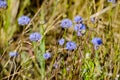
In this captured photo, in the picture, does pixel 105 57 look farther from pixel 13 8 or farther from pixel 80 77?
pixel 13 8

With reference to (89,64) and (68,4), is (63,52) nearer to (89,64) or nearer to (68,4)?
(89,64)

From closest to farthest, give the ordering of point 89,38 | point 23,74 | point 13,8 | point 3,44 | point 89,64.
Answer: point 89,64 < point 89,38 < point 23,74 < point 3,44 < point 13,8

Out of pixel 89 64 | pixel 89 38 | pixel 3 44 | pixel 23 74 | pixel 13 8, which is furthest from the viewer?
pixel 13 8

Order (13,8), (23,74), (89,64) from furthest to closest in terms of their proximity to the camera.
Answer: (13,8) < (23,74) < (89,64)

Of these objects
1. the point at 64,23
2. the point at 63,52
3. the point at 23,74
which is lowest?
the point at 23,74

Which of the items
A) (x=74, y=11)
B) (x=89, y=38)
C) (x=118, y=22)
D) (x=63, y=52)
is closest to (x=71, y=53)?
(x=63, y=52)

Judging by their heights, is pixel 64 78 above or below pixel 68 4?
below

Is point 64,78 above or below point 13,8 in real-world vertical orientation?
below

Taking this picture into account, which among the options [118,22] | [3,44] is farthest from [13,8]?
[118,22]

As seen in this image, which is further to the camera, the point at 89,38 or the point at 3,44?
the point at 3,44
